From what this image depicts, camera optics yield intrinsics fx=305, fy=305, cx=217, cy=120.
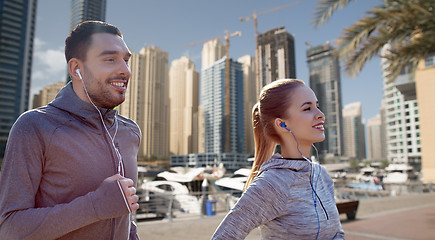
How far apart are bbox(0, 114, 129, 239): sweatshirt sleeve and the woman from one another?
2.14 feet

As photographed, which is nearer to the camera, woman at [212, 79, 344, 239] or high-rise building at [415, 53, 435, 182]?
woman at [212, 79, 344, 239]

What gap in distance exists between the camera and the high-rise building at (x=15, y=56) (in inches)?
→ 2739

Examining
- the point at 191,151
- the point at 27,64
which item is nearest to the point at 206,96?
the point at 191,151

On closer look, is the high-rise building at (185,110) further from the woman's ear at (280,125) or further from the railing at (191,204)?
the woman's ear at (280,125)

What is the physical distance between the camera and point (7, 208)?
3.29 ft

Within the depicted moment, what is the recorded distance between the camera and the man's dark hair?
4.13 feet

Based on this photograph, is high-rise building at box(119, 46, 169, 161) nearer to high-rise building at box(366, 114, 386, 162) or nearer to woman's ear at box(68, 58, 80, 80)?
woman's ear at box(68, 58, 80, 80)

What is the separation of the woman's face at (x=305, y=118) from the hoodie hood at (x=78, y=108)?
41.7 inches

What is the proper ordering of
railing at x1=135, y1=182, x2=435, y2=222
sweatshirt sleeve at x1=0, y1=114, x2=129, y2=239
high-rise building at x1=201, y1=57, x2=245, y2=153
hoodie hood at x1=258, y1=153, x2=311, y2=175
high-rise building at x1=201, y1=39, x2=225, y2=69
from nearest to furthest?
sweatshirt sleeve at x1=0, y1=114, x2=129, y2=239 < hoodie hood at x1=258, y1=153, x2=311, y2=175 < railing at x1=135, y1=182, x2=435, y2=222 < high-rise building at x1=201, y1=57, x2=245, y2=153 < high-rise building at x1=201, y1=39, x2=225, y2=69

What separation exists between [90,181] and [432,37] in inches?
252

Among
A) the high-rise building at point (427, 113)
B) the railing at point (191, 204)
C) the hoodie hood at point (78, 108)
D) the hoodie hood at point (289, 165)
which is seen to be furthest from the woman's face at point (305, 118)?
the high-rise building at point (427, 113)

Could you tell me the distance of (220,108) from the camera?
324 feet

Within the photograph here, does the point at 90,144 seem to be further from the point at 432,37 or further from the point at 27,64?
the point at 27,64

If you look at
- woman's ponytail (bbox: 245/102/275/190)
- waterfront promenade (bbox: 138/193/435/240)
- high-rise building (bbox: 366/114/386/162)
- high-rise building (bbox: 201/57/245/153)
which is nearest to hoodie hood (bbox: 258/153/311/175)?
woman's ponytail (bbox: 245/102/275/190)
